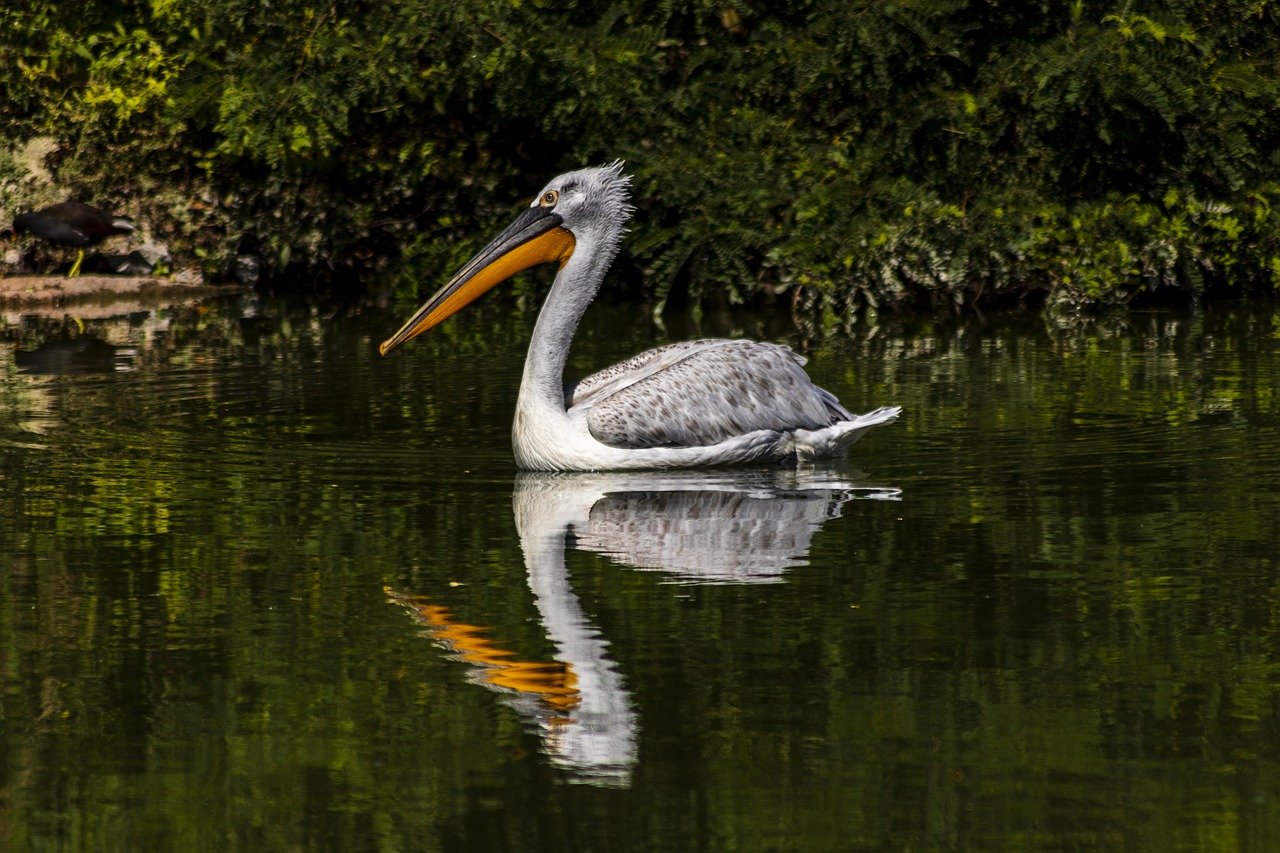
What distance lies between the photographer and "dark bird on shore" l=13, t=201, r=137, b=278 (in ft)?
54.4

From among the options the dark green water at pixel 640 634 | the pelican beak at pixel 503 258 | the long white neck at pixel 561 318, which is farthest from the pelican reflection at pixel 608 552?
the pelican beak at pixel 503 258

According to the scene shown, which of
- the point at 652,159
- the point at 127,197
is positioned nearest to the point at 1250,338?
the point at 652,159

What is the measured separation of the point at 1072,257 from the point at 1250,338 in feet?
6.64

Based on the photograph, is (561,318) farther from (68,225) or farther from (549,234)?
(68,225)

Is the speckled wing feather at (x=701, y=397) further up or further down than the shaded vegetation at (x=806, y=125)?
further down

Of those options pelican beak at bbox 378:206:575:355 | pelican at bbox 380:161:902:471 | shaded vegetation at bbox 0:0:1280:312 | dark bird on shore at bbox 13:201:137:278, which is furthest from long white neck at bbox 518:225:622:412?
dark bird on shore at bbox 13:201:137:278

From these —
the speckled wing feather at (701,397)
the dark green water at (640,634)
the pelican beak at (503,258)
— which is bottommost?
the dark green water at (640,634)

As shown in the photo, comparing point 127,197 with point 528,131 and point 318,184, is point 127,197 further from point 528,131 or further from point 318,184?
point 528,131

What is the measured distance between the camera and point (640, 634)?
5.27 meters

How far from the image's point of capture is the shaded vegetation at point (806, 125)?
1345 cm

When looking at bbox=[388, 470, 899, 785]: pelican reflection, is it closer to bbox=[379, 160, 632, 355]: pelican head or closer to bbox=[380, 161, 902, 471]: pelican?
bbox=[380, 161, 902, 471]: pelican

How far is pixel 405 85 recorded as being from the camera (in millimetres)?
14859

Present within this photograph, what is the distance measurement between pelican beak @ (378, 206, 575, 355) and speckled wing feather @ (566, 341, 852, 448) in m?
0.61

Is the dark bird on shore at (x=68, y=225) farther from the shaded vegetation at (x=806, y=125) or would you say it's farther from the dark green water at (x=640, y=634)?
the dark green water at (x=640, y=634)
